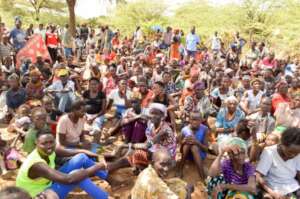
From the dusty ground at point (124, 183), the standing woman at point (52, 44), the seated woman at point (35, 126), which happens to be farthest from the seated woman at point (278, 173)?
the standing woman at point (52, 44)

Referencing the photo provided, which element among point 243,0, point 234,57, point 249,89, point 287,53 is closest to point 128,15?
point 243,0

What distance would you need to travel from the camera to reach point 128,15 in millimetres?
28875

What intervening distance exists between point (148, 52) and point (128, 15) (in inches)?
667

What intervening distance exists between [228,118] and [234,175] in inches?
70.4

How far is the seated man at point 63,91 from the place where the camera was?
680 centimetres

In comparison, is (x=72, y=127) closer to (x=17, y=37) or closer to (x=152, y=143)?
(x=152, y=143)

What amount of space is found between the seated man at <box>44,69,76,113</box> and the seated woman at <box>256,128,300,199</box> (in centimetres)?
374

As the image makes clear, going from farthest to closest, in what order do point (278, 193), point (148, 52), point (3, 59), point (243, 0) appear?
point (243, 0) < point (148, 52) < point (3, 59) < point (278, 193)

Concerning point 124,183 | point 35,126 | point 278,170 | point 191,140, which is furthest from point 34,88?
point 278,170

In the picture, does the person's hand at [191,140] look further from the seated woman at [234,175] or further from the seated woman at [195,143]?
the seated woman at [234,175]

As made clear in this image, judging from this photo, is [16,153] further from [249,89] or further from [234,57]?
[234,57]

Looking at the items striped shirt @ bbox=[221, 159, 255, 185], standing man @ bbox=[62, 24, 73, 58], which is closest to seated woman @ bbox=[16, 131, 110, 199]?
striped shirt @ bbox=[221, 159, 255, 185]

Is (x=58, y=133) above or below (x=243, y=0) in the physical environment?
below

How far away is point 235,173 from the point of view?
395 centimetres
